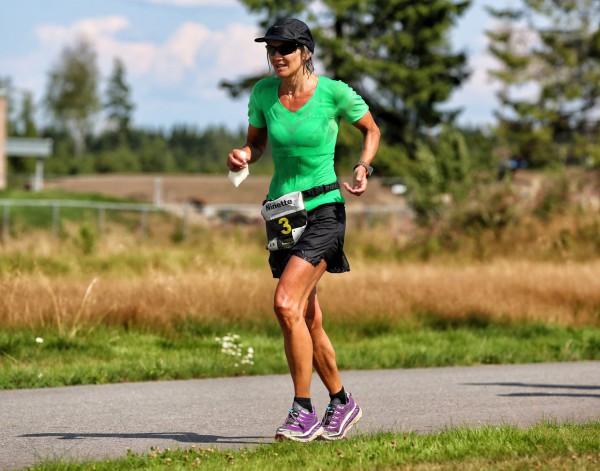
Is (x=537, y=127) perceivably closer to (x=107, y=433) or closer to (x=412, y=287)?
(x=412, y=287)

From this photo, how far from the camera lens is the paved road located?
6.59 metres

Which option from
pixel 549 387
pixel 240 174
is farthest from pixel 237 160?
pixel 549 387

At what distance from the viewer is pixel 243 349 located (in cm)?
1080

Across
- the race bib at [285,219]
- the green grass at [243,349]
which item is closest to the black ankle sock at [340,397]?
the race bib at [285,219]

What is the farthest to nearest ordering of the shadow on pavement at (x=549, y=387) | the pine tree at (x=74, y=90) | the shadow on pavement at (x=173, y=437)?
the pine tree at (x=74, y=90)
the shadow on pavement at (x=549, y=387)
the shadow on pavement at (x=173, y=437)

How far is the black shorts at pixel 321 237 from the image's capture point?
6.15 metres

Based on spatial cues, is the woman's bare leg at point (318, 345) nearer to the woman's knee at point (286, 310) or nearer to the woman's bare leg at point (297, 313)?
the woman's bare leg at point (297, 313)

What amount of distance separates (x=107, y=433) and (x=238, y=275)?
6.59 meters

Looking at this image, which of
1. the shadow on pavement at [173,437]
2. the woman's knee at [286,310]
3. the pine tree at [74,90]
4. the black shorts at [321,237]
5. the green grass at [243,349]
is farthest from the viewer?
the pine tree at [74,90]

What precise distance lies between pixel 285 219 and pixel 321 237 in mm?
215

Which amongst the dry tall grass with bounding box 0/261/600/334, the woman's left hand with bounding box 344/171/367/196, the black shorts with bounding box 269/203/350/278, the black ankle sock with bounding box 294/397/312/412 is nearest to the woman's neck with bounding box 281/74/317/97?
the woman's left hand with bounding box 344/171/367/196

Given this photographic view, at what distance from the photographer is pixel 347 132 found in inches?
1577

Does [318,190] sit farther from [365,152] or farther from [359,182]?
[365,152]

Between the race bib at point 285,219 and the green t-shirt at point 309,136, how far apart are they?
67 millimetres
